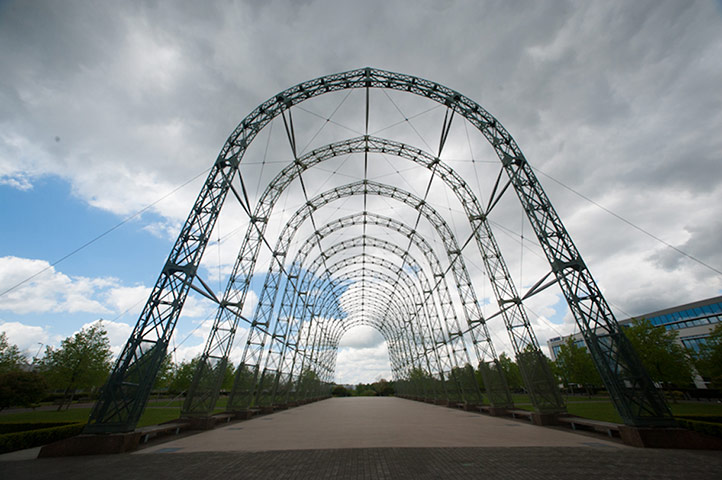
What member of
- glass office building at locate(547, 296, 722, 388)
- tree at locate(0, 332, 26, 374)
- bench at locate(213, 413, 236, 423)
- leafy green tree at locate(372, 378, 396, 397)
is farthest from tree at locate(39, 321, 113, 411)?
leafy green tree at locate(372, 378, 396, 397)

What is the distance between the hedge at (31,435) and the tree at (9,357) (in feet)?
101

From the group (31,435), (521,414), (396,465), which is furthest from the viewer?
(521,414)

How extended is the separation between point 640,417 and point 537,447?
4008 millimetres

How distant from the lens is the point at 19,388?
798 inches

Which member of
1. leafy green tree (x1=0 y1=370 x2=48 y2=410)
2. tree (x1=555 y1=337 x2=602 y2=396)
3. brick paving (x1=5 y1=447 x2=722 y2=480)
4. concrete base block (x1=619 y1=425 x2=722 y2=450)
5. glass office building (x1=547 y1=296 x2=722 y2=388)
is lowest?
brick paving (x1=5 y1=447 x2=722 y2=480)

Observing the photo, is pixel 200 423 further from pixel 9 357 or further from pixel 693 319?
pixel 693 319

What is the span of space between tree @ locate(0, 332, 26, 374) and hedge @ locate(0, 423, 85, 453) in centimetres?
3082

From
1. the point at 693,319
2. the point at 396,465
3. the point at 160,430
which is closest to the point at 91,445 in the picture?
the point at 160,430

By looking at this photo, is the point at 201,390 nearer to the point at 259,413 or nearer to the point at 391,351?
the point at 259,413

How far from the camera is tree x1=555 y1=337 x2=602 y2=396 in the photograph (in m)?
35.4

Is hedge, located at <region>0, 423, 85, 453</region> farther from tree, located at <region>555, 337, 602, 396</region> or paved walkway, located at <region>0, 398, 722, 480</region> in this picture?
tree, located at <region>555, 337, 602, 396</region>

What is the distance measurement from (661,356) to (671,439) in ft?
90.3

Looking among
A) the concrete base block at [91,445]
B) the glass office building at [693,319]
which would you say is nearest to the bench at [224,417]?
the concrete base block at [91,445]

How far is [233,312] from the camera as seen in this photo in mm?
18125
